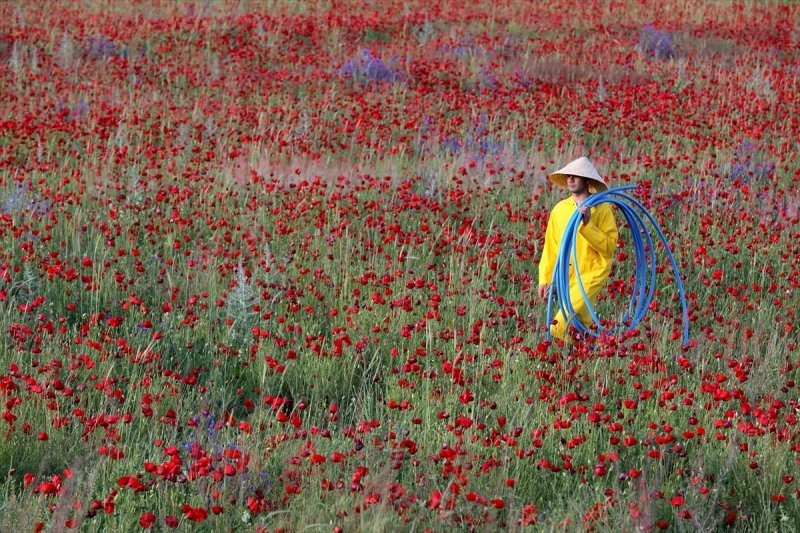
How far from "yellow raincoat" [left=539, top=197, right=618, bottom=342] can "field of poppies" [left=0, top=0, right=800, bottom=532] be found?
28cm

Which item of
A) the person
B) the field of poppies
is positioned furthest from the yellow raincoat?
the field of poppies

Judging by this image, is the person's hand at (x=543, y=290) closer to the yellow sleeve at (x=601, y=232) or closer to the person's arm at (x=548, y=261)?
the person's arm at (x=548, y=261)

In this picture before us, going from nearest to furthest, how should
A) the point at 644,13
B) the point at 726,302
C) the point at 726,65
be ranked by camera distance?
1. the point at 726,302
2. the point at 726,65
3. the point at 644,13

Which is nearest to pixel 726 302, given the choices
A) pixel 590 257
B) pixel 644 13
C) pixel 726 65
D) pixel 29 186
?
pixel 590 257

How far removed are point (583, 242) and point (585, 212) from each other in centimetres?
64

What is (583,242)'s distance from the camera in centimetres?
577

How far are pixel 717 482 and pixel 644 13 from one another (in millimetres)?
15744

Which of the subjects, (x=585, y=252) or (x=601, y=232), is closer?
(x=601, y=232)

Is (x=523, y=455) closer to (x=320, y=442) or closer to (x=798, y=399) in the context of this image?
(x=320, y=442)

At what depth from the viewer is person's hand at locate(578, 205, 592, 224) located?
5.08 meters

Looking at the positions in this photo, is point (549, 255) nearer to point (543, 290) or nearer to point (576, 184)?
point (543, 290)

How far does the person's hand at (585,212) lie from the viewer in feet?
16.7

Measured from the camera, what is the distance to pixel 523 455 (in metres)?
3.78

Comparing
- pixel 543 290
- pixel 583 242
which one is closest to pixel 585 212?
pixel 583 242
